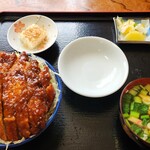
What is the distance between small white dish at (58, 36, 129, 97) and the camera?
4.84 feet

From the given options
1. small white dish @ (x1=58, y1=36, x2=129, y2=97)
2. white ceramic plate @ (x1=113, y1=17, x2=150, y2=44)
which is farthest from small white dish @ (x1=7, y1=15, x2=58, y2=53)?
white ceramic plate @ (x1=113, y1=17, x2=150, y2=44)

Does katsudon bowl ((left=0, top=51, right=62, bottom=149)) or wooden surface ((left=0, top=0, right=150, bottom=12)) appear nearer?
katsudon bowl ((left=0, top=51, right=62, bottom=149))

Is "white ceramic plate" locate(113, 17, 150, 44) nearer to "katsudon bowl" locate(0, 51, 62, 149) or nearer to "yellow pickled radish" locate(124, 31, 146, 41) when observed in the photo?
"yellow pickled radish" locate(124, 31, 146, 41)

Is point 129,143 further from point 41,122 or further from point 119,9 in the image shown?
point 119,9

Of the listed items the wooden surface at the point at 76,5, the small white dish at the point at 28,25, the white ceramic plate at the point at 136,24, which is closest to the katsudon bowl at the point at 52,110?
the small white dish at the point at 28,25

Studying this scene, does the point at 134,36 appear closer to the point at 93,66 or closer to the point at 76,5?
the point at 93,66

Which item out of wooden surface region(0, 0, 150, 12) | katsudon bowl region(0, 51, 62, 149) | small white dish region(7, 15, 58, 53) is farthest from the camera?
wooden surface region(0, 0, 150, 12)

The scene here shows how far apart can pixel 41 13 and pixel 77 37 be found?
1.15 ft

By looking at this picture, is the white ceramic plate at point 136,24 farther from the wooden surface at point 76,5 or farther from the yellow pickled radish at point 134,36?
the wooden surface at point 76,5

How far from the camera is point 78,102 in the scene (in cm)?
146

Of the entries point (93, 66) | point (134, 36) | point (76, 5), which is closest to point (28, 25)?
point (76, 5)

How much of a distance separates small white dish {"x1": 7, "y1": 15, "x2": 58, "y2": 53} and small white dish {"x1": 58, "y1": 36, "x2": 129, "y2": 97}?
17 centimetres

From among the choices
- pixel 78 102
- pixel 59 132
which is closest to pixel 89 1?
pixel 78 102

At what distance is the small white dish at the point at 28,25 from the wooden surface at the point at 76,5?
0.59 ft
